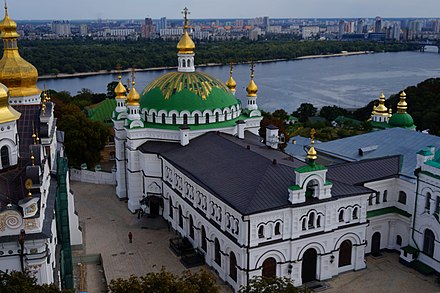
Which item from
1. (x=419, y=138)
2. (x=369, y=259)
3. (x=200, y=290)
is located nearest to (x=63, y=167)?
(x=200, y=290)

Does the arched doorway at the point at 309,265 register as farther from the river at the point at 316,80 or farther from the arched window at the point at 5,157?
the river at the point at 316,80

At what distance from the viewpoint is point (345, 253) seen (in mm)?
15219

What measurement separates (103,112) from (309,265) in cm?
2238

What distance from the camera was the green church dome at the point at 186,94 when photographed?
19953 mm

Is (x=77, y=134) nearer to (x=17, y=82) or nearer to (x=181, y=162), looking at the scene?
(x=17, y=82)

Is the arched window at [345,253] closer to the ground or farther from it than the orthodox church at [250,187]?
closer to the ground

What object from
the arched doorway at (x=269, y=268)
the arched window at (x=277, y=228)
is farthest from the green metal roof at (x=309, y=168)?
the arched doorway at (x=269, y=268)

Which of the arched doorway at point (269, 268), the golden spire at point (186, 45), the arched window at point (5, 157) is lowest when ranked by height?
the arched doorway at point (269, 268)

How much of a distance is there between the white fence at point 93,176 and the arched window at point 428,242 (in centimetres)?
1382

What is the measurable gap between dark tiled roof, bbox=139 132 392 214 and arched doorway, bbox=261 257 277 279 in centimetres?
159

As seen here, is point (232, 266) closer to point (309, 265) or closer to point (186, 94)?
point (309, 265)

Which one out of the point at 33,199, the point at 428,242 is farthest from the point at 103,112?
the point at 33,199

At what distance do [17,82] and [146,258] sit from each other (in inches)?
302

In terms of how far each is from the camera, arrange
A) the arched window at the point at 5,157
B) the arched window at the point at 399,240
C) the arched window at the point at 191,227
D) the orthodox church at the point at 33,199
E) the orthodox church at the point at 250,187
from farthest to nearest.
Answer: the arched window at the point at 191,227, the arched window at the point at 399,240, the orthodox church at the point at 250,187, the arched window at the point at 5,157, the orthodox church at the point at 33,199
